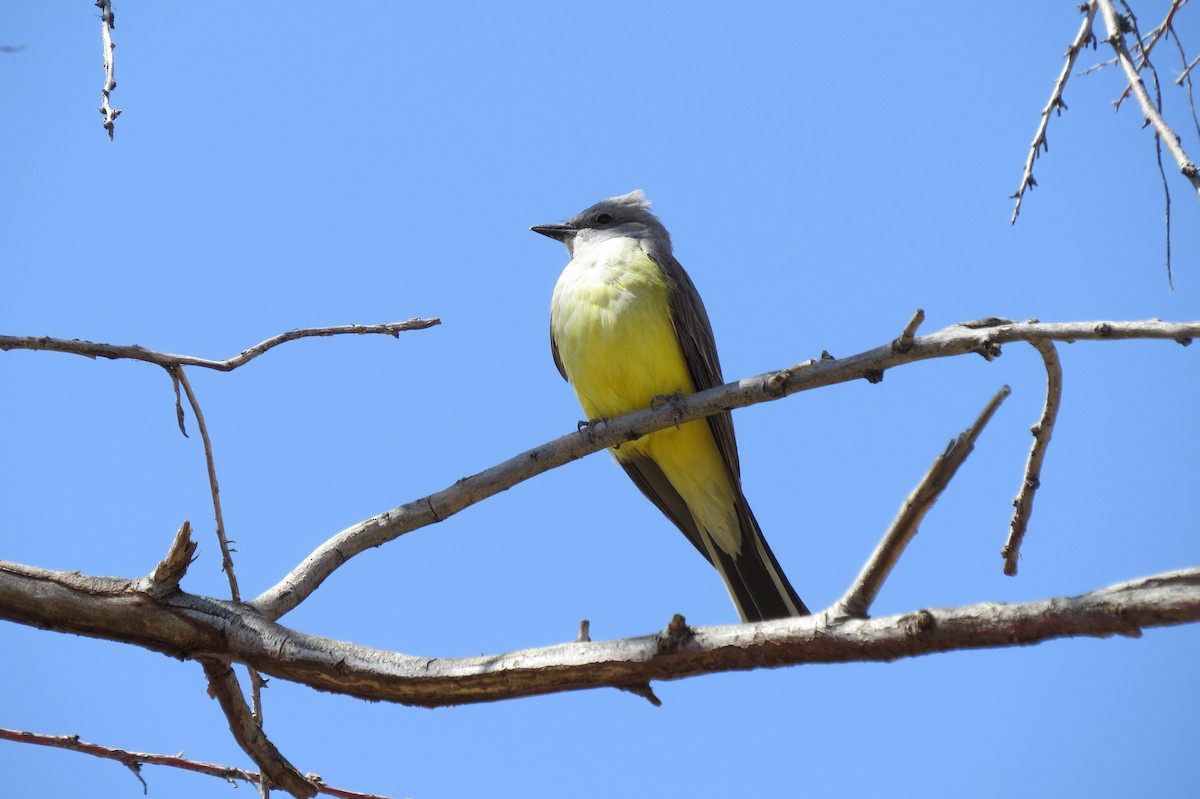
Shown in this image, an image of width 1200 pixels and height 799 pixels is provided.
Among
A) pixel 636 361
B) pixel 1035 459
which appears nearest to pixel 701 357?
pixel 636 361

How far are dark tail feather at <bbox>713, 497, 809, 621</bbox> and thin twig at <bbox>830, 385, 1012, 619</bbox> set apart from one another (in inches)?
102

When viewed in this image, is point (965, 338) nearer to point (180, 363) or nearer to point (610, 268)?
point (180, 363)

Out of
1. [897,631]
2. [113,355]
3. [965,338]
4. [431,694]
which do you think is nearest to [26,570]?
[113,355]

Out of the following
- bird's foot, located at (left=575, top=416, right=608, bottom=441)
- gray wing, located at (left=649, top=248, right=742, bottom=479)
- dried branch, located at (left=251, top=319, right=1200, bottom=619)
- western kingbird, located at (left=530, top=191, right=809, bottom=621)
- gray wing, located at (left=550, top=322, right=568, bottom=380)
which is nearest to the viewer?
dried branch, located at (left=251, top=319, right=1200, bottom=619)

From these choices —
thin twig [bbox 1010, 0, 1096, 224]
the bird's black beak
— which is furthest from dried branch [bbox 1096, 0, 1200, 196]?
the bird's black beak

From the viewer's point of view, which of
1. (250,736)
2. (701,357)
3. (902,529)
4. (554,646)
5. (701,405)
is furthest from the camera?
(701,357)

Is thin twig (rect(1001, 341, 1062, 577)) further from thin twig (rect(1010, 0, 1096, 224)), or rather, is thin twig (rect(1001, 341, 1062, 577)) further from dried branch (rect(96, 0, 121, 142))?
dried branch (rect(96, 0, 121, 142))

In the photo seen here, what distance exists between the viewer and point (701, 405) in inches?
186

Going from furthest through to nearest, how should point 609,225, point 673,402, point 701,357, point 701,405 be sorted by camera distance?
point 609,225 → point 701,357 → point 673,402 → point 701,405

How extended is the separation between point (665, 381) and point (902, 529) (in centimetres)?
325

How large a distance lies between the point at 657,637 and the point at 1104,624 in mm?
1135

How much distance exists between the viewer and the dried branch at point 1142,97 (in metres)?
2.94

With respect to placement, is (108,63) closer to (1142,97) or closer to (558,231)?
(1142,97)

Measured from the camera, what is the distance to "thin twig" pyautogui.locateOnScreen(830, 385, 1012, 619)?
273cm
